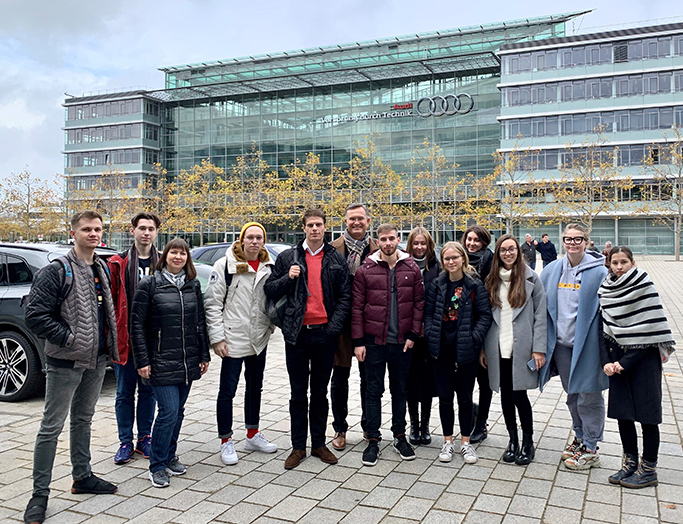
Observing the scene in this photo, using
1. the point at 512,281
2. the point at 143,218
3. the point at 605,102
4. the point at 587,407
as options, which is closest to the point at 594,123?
the point at 605,102

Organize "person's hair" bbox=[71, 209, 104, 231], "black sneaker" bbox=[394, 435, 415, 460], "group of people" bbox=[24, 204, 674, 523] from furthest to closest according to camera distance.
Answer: "black sneaker" bbox=[394, 435, 415, 460] < "group of people" bbox=[24, 204, 674, 523] < "person's hair" bbox=[71, 209, 104, 231]

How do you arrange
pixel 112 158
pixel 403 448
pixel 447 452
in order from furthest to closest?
pixel 112 158 < pixel 403 448 < pixel 447 452

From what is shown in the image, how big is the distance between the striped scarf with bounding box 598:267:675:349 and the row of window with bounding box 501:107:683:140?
154 ft

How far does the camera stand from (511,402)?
5141mm

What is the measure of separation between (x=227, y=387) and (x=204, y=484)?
0.82 meters

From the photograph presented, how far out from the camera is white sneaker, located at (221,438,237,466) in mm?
4988

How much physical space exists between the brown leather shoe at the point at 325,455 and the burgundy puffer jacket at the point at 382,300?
92 cm

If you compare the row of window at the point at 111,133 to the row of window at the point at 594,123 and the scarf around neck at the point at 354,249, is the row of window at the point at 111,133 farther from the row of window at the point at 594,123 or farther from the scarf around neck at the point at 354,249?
the scarf around neck at the point at 354,249

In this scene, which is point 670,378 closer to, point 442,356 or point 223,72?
point 442,356

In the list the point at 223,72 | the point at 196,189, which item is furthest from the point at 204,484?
the point at 223,72

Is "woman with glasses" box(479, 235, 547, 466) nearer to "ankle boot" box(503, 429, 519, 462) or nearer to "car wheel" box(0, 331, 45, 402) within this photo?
"ankle boot" box(503, 429, 519, 462)

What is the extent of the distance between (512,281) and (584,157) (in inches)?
1842

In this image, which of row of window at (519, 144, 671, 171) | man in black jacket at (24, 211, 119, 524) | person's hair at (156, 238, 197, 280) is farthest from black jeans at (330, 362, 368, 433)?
row of window at (519, 144, 671, 171)

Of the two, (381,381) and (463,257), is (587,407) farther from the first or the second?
(381,381)
